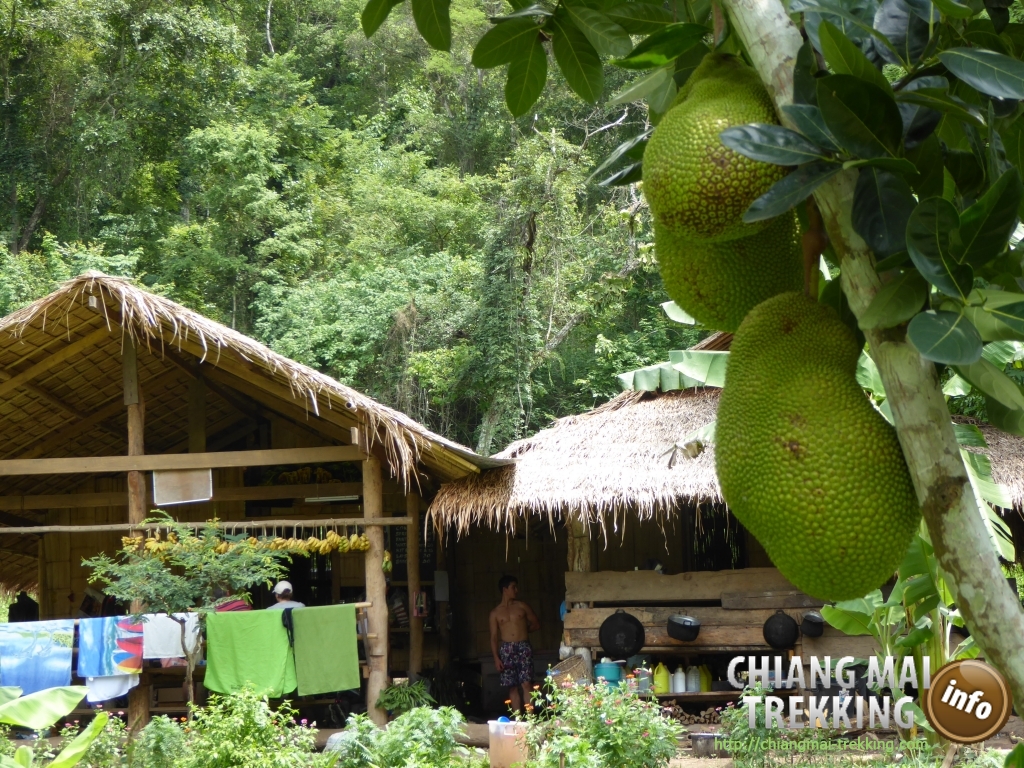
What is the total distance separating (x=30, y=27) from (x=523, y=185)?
8.23 meters

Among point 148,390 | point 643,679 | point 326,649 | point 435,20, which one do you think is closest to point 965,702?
point 435,20

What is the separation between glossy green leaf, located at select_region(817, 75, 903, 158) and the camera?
772mm

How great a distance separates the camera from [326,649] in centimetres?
691

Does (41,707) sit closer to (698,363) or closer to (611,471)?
(698,363)

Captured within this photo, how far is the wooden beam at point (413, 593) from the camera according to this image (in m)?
7.91

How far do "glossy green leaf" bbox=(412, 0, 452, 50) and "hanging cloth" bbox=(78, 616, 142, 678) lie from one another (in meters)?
6.11

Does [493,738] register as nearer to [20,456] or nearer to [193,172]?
[20,456]

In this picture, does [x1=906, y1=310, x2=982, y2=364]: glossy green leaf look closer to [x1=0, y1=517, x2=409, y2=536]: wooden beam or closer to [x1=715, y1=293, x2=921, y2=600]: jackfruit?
[x1=715, y1=293, x2=921, y2=600]: jackfruit

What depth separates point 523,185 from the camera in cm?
1313

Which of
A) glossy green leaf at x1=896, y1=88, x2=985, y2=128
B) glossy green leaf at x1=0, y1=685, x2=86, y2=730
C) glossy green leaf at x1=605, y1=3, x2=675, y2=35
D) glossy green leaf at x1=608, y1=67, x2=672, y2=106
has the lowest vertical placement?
glossy green leaf at x1=0, y1=685, x2=86, y2=730

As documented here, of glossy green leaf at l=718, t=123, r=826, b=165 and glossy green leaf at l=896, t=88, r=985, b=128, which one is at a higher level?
glossy green leaf at l=896, t=88, r=985, b=128

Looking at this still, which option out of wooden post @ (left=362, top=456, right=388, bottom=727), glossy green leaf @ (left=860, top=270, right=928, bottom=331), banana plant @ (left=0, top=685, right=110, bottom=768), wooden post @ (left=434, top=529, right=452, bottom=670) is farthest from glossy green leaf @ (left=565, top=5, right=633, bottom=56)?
wooden post @ (left=434, top=529, right=452, bottom=670)

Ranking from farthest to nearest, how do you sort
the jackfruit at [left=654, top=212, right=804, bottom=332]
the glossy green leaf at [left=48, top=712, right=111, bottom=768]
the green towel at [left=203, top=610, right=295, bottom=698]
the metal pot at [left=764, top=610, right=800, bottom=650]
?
the metal pot at [left=764, top=610, right=800, bottom=650] < the green towel at [left=203, top=610, right=295, bottom=698] < the glossy green leaf at [left=48, top=712, right=111, bottom=768] < the jackfruit at [left=654, top=212, right=804, bottom=332]

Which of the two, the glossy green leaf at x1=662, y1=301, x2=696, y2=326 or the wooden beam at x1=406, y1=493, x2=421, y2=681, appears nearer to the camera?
the glossy green leaf at x1=662, y1=301, x2=696, y2=326
